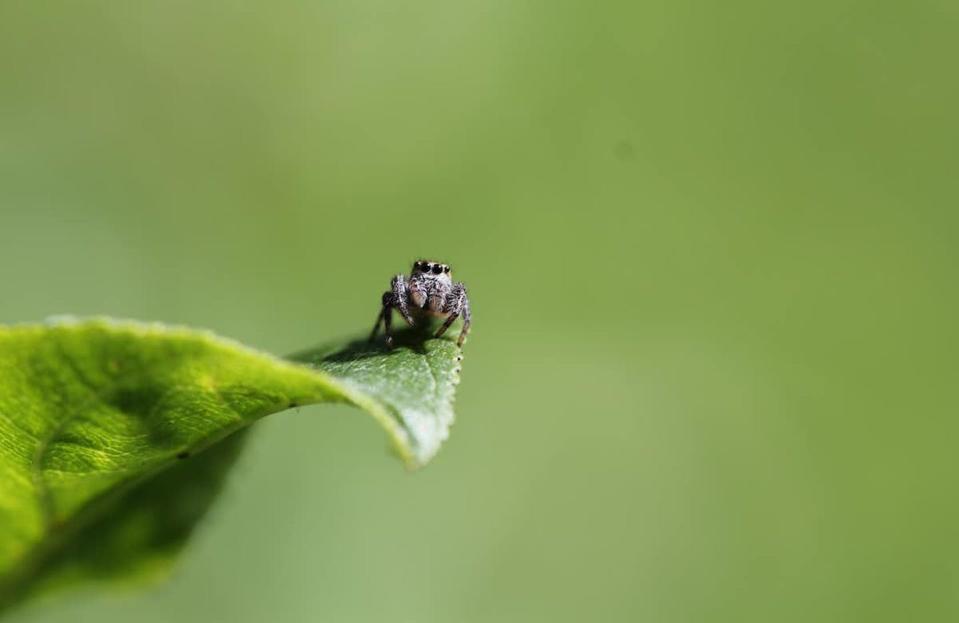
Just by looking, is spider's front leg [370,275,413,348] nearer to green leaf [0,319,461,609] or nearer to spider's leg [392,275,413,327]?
spider's leg [392,275,413,327]

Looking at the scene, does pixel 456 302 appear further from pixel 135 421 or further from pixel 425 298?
pixel 135 421

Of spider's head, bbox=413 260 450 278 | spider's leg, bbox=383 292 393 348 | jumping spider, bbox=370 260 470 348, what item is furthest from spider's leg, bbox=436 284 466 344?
spider's leg, bbox=383 292 393 348

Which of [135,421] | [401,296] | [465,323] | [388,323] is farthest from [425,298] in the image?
[135,421]

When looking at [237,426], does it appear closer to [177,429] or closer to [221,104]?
[177,429]

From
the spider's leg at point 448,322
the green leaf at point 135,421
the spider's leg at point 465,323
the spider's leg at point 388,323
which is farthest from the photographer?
the spider's leg at point 465,323

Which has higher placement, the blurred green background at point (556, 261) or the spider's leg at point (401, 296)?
the blurred green background at point (556, 261)

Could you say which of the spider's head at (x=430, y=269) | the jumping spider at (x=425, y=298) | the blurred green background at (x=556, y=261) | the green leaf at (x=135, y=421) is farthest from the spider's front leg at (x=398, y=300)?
the blurred green background at (x=556, y=261)

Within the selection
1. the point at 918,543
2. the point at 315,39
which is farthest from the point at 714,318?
the point at 315,39

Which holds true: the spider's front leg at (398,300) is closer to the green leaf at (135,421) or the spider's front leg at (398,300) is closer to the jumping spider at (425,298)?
the jumping spider at (425,298)
